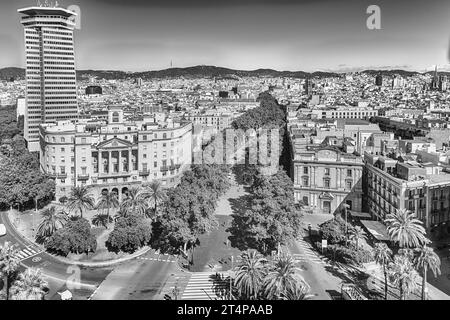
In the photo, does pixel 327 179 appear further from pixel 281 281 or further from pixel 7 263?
pixel 7 263

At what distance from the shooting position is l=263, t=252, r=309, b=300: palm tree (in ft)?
61.7

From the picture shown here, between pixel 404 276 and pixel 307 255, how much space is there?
977cm

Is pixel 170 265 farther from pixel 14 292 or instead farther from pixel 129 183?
pixel 129 183

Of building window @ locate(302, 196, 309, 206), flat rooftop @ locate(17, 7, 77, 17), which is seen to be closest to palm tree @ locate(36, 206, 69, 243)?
building window @ locate(302, 196, 309, 206)

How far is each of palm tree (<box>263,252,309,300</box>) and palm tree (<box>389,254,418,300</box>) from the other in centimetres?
469

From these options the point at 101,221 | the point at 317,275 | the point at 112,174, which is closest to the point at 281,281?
the point at 317,275

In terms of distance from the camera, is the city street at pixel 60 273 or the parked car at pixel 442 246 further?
the parked car at pixel 442 246

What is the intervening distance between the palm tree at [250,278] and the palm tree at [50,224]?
16.9 metres

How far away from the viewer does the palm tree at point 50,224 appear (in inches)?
1231

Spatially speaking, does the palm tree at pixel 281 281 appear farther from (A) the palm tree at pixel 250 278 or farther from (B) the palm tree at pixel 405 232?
(B) the palm tree at pixel 405 232

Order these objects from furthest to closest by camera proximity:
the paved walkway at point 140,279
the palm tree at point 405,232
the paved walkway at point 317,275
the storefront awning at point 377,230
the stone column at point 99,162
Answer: the stone column at point 99,162 → the storefront awning at point 377,230 → the palm tree at point 405,232 → the paved walkway at point 140,279 → the paved walkway at point 317,275

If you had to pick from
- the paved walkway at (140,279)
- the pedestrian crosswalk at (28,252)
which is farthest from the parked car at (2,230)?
the paved walkway at (140,279)
